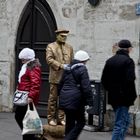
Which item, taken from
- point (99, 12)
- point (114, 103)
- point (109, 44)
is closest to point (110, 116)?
point (109, 44)

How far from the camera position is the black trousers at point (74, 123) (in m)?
8.41

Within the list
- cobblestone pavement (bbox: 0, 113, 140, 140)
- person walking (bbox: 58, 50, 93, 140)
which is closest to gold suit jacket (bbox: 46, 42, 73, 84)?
cobblestone pavement (bbox: 0, 113, 140, 140)

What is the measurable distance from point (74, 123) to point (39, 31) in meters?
5.06

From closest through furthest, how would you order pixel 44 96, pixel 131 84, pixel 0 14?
pixel 131 84 → pixel 44 96 → pixel 0 14

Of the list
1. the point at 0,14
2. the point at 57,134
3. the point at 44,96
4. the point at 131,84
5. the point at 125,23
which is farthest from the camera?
the point at 0,14

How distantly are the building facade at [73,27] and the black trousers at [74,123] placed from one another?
8.20 ft

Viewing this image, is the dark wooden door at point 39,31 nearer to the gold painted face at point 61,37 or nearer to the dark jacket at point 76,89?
the gold painted face at point 61,37

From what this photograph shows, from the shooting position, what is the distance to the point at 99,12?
11.4 m

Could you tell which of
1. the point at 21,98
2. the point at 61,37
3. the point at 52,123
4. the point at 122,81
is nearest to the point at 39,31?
the point at 61,37

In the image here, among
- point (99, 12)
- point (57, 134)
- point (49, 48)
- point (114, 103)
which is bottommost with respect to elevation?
point (57, 134)

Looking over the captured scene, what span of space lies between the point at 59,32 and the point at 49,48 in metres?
0.36

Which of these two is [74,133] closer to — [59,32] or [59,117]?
[59,117]

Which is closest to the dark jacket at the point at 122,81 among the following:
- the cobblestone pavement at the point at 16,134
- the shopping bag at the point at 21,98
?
the shopping bag at the point at 21,98

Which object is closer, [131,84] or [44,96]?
[131,84]
